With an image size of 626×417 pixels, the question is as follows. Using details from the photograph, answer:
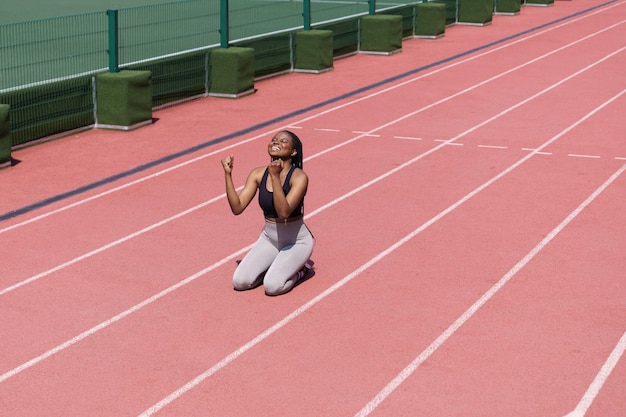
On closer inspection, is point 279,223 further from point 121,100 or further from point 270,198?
point 121,100

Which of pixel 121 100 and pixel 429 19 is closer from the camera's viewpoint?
pixel 121 100

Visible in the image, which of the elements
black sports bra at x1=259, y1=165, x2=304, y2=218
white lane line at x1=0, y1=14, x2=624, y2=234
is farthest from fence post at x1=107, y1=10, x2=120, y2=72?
black sports bra at x1=259, y1=165, x2=304, y2=218

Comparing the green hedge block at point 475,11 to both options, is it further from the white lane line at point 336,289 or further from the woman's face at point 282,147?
the woman's face at point 282,147

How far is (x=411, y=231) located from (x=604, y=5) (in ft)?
99.4

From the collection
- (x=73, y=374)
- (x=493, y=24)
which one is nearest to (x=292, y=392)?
(x=73, y=374)

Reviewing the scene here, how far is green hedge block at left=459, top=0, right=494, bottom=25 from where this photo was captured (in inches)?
1276

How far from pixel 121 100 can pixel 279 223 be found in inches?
325

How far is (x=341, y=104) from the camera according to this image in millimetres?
20438

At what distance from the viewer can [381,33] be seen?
88.0ft

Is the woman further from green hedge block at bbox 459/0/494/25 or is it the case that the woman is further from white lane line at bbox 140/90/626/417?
green hedge block at bbox 459/0/494/25

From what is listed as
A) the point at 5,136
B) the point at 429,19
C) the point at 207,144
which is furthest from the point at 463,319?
the point at 429,19

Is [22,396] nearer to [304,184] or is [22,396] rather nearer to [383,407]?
[383,407]

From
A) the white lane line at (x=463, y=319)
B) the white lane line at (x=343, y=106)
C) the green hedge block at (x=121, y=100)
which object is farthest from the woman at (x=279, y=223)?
the green hedge block at (x=121, y=100)

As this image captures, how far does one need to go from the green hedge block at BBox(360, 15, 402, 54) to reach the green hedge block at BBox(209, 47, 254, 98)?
6.05 meters
